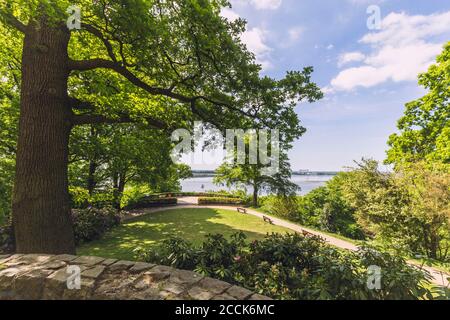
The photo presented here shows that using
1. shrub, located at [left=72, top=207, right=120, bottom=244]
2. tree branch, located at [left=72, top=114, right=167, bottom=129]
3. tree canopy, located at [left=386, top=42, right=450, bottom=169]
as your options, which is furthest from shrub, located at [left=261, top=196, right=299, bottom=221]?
tree branch, located at [left=72, top=114, right=167, bottom=129]

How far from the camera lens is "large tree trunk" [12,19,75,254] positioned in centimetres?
481

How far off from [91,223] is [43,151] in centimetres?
649

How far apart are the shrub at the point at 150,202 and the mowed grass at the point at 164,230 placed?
3.09 m

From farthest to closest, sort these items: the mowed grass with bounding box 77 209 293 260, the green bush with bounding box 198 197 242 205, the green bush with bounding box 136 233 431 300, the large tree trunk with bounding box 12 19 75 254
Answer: the green bush with bounding box 198 197 242 205 < the mowed grass with bounding box 77 209 293 260 < the large tree trunk with bounding box 12 19 75 254 < the green bush with bounding box 136 233 431 300

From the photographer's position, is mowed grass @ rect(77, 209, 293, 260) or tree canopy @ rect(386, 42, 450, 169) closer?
mowed grass @ rect(77, 209, 293, 260)

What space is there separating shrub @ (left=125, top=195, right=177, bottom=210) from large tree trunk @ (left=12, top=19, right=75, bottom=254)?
1358 centimetres

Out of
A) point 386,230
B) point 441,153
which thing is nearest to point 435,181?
point 386,230

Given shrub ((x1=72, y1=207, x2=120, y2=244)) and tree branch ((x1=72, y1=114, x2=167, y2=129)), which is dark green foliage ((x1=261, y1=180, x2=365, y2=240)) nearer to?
shrub ((x1=72, y1=207, x2=120, y2=244))

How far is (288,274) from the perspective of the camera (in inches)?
152

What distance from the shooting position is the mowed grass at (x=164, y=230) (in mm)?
8562

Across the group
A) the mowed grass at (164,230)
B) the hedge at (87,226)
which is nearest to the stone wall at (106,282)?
the mowed grass at (164,230)

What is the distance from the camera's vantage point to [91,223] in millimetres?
10180

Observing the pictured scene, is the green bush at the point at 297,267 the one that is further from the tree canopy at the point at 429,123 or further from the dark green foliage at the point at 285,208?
the dark green foliage at the point at 285,208
